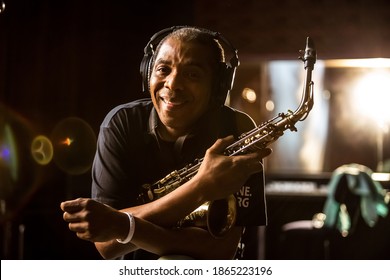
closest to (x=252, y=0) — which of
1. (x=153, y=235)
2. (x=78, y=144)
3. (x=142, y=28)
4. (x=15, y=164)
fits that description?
(x=142, y=28)

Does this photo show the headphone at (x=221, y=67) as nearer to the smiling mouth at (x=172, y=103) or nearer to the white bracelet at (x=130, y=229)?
the smiling mouth at (x=172, y=103)

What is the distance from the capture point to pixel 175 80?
6.07 ft

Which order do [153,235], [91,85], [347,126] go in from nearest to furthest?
1. [153,235]
2. [91,85]
3. [347,126]

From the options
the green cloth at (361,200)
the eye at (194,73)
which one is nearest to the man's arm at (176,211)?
the eye at (194,73)

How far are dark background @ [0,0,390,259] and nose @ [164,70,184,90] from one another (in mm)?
168

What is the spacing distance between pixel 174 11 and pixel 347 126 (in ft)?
5.68

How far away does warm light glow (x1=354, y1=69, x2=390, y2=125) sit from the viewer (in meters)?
2.45

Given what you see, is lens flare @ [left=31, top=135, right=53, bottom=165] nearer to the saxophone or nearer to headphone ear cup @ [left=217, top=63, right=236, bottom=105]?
the saxophone

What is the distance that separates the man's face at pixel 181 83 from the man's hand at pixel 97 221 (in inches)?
Result: 14.3

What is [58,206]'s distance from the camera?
2.00m

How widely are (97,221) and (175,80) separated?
0.56 metres

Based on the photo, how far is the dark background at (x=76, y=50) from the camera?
6.58ft

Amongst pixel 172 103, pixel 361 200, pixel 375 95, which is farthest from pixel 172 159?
pixel 375 95
